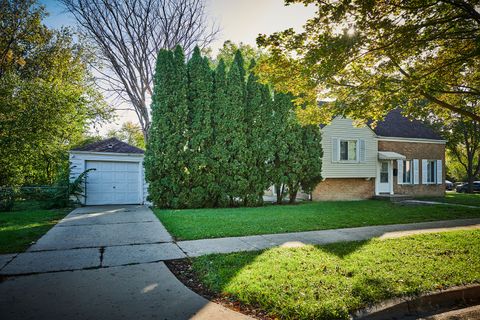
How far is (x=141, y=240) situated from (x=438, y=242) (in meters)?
6.42

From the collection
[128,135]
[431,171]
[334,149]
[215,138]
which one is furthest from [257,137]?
[128,135]

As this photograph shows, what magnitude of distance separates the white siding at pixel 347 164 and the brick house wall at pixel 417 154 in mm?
1296

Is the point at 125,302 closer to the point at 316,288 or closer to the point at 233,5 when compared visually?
the point at 316,288

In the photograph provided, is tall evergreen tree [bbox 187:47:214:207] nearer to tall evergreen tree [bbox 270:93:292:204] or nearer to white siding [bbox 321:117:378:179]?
tall evergreen tree [bbox 270:93:292:204]

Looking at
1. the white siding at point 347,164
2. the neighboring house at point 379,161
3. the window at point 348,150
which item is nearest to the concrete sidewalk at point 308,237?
the white siding at point 347,164

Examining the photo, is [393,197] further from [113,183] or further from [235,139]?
[113,183]

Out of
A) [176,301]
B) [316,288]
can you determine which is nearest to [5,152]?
[176,301]

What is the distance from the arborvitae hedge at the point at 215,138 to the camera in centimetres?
1200

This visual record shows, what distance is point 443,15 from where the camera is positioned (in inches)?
252

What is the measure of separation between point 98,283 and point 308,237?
14.7 ft

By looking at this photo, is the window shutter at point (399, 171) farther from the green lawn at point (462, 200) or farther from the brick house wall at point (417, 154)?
the green lawn at point (462, 200)

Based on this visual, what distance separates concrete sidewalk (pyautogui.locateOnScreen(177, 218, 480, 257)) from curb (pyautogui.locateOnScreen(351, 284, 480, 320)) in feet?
8.21

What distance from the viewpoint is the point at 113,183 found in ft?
46.9

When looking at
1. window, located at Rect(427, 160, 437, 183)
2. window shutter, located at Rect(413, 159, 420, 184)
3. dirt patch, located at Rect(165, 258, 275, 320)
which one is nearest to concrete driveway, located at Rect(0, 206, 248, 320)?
dirt patch, located at Rect(165, 258, 275, 320)
